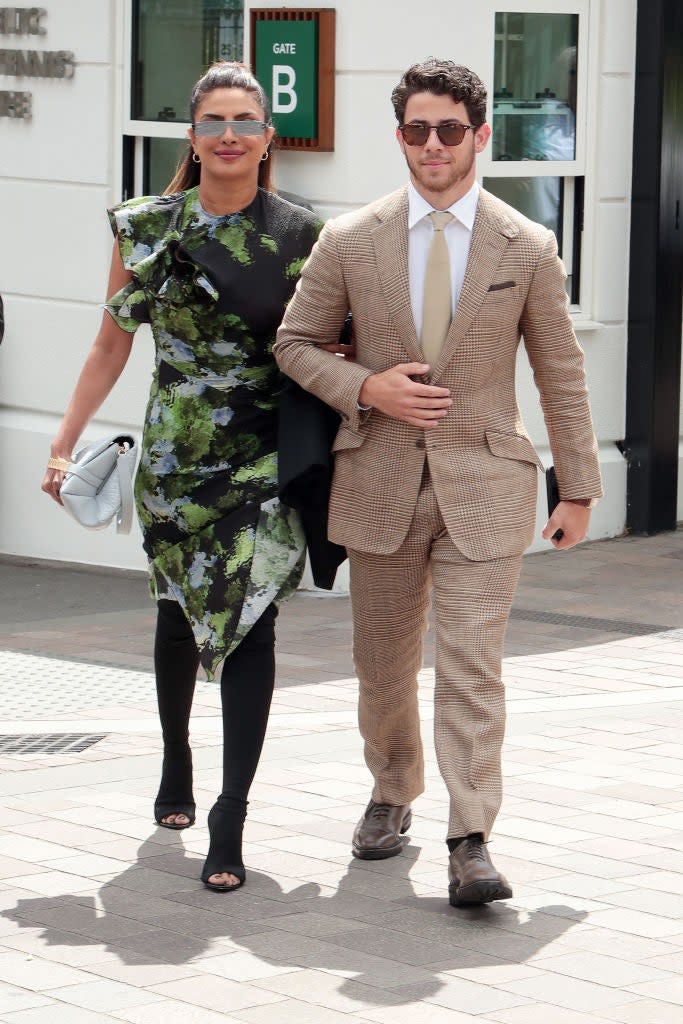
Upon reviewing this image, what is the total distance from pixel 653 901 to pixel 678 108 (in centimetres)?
648

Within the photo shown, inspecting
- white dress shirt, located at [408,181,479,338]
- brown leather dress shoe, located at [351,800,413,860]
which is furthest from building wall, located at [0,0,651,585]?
white dress shirt, located at [408,181,479,338]

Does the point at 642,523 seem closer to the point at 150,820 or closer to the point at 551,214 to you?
the point at 551,214

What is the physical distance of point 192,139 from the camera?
17.3 ft

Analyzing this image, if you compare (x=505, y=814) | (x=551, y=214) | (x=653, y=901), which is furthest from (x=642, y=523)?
(x=653, y=901)

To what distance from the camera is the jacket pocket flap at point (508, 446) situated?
505 centimetres

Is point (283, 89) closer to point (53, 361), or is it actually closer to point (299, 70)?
point (299, 70)

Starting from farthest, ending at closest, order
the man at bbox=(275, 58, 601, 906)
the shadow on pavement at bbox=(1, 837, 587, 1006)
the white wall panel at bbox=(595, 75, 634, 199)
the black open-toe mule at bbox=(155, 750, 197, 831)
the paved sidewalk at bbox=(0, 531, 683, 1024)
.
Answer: the white wall panel at bbox=(595, 75, 634, 199) → the black open-toe mule at bbox=(155, 750, 197, 831) → the man at bbox=(275, 58, 601, 906) → the shadow on pavement at bbox=(1, 837, 587, 1006) → the paved sidewalk at bbox=(0, 531, 683, 1024)

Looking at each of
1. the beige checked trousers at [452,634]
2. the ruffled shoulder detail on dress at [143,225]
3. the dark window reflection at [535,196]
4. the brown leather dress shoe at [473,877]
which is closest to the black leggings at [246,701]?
the beige checked trousers at [452,634]

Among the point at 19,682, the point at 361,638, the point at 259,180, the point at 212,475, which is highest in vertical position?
the point at 259,180

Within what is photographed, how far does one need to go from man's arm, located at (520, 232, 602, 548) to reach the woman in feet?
2.20

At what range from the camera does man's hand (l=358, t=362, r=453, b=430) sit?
4.96 metres

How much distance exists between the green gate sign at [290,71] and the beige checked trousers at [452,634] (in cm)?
459

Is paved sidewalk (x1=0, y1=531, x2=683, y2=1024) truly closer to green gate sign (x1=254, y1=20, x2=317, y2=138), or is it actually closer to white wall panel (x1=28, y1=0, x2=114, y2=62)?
green gate sign (x1=254, y1=20, x2=317, y2=138)

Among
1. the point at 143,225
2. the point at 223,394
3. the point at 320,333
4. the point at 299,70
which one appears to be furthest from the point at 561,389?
the point at 299,70
